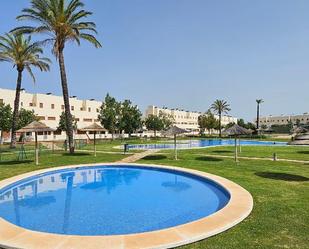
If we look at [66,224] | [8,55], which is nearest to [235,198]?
[66,224]

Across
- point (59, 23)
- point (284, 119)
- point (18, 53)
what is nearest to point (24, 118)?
point (18, 53)

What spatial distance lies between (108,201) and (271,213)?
258 inches

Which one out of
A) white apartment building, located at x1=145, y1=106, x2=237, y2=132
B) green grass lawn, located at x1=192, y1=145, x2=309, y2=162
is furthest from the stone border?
white apartment building, located at x1=145, y1=106, x2=237, y2=132

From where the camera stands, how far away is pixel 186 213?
33.1 ft

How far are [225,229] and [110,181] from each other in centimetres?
1015

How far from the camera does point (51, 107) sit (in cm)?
6112

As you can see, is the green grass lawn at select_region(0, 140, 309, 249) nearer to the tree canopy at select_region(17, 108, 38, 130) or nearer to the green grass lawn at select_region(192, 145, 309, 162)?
the green grass lawn at select_region(192, 145, 309, 162)

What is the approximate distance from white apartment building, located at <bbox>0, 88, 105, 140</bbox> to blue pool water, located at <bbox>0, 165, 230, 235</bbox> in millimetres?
40547

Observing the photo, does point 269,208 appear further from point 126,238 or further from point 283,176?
point 283,176

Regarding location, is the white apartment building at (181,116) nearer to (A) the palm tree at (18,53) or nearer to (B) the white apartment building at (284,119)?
(B) the white apartment building at (284,119)

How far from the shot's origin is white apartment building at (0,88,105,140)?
53.7 meters

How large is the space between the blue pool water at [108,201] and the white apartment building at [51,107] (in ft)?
133

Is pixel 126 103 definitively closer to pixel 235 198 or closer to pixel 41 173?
pixel 41 173

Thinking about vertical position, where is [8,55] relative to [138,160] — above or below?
above
